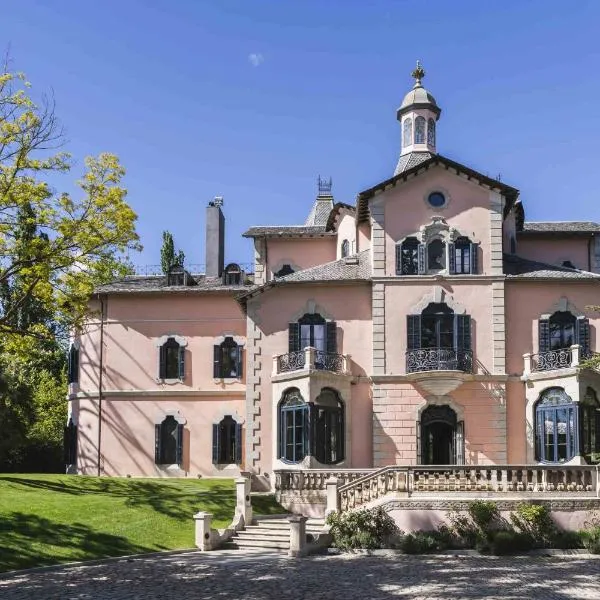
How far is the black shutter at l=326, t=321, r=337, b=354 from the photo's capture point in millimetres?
35125

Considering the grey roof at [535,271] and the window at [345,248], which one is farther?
the window at [345,248]

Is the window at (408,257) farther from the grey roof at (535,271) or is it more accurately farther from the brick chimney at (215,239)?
the brick chimney at (215,239)

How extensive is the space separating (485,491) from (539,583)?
6.32m

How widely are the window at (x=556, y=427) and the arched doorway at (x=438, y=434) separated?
327 centimetres

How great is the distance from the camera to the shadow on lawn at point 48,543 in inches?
892

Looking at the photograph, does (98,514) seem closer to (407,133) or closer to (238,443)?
(238,443)

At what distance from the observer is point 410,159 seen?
4134 centimetres

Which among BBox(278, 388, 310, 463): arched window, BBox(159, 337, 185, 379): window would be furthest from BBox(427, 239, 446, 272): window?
BBox(159, 337, 185, 379): window

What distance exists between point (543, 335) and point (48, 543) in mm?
20380

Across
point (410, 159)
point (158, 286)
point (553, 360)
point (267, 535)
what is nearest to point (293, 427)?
point (267, 535)

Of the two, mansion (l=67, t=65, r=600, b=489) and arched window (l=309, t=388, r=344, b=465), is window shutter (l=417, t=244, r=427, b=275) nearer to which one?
mansion (l=67, t=65, r=600, b=489)


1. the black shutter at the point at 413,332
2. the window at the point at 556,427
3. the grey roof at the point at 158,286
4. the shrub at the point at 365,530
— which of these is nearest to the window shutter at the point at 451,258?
the black shutter at the point at 413,332

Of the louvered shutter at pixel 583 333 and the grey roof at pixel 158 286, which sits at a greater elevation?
the grey roof at pixel 158 286

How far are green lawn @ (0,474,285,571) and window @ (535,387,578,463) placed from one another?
10.6m
